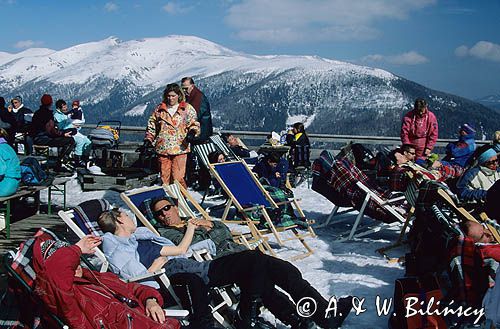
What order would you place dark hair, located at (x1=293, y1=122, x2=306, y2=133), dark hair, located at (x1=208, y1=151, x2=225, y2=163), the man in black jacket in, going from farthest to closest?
the man in black jacket → dark hair, located at (x1=293, y1=122, x2=306, y2=133) → dark hair, located at (x1=208, y1=151, x2=225, y2=163)

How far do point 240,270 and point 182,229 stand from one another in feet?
3.18

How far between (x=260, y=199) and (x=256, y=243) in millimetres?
957

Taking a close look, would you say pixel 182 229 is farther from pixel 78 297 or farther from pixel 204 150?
pixel 204 150

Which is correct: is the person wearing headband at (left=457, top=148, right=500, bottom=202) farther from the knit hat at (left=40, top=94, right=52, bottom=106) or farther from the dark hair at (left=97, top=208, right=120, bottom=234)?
the knit hat at (left=40, top=94, right=52, bottom=106)

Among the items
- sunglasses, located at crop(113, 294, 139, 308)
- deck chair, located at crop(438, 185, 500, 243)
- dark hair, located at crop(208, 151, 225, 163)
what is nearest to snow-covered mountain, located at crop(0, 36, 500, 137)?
dark hair, located at crop(208, 151, 225, 163)

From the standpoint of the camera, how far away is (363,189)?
21.6 ft

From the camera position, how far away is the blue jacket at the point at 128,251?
13.7 ft

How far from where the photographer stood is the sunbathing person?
402cm

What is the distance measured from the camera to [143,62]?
112m

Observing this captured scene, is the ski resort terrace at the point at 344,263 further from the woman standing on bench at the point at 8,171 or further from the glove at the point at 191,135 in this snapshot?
the glove at the point at 191,135

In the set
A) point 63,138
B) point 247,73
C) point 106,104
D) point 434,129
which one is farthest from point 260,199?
point 106,104

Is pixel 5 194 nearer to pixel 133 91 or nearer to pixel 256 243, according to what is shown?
pixel 256 243

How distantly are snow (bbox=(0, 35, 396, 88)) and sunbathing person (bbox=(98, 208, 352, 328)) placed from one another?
64691mm

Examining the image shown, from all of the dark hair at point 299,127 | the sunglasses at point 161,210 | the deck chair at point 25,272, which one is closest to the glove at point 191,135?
the sunglasses at point 161,210
